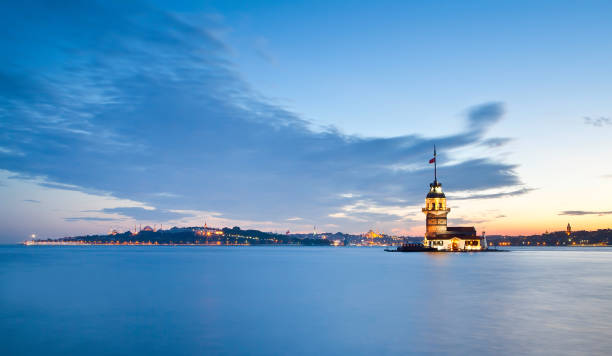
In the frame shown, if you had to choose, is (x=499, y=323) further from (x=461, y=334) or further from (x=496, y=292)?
(x=496, y=292)

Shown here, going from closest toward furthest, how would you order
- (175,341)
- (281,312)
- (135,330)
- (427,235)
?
(175,341) < (135,330) < (281,312) < (427,235)

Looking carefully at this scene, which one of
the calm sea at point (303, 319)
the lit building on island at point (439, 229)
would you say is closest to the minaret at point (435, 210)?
the lit building on island at point (439, 229)

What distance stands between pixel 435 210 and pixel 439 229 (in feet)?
19.9

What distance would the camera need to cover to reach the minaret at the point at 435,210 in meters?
124

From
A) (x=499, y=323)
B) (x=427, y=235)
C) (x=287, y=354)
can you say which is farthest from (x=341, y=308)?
(x=427, y=235)

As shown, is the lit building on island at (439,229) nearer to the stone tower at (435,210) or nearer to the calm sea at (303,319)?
the stone tower at (435,210)

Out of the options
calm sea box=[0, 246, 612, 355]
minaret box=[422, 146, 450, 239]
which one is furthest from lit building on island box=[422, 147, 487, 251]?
calm sea box=[0, 246, 612, 355]

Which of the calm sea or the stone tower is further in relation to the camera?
the stone tower

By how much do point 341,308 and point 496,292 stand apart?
49.2 ft

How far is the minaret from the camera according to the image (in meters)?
124

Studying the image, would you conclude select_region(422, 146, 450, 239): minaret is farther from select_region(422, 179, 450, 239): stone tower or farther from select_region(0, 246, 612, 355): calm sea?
select_region(0, 246, 612, 355): calm sea

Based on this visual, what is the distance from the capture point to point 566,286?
4266cm

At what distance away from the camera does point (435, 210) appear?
123 m

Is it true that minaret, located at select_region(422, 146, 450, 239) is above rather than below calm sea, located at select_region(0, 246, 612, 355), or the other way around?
above
